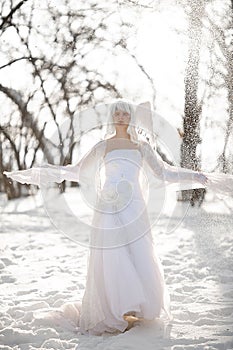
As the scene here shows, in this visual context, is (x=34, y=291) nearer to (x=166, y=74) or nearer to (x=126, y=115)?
(x=126, y=115)

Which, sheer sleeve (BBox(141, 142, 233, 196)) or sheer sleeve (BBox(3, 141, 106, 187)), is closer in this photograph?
sheer sleeve (BBox(141, 142, 233, 196))

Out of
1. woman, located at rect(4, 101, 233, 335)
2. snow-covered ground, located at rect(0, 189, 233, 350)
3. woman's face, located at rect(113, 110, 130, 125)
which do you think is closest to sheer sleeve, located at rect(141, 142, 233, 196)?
woman, located at rect(4, 101, 233, 335)

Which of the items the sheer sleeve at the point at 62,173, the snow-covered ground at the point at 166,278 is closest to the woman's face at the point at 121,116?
the sheer sleeve at the point at 62,173

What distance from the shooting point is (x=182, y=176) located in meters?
2.84

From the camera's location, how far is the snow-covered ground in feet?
8.25

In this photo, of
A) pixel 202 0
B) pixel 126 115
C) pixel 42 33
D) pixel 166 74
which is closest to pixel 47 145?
pixel 42 33

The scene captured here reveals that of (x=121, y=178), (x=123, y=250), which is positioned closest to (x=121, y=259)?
(x=123, y=250)

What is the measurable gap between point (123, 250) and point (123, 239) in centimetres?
6

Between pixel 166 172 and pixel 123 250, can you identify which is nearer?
pixel 123 250

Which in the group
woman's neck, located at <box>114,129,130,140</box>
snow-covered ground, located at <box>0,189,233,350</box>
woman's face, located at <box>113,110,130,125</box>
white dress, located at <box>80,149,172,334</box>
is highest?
woman's face, located at <box>113,110,130,125</box>

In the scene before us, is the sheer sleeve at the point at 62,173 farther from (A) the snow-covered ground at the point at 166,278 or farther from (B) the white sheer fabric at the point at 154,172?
(A) the snow-covered ground at the point at 166,278

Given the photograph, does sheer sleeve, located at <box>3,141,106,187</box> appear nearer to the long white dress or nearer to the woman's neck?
the long white dress

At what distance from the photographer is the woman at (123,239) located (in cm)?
265

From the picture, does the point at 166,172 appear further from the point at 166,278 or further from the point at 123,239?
the point at 166,278
